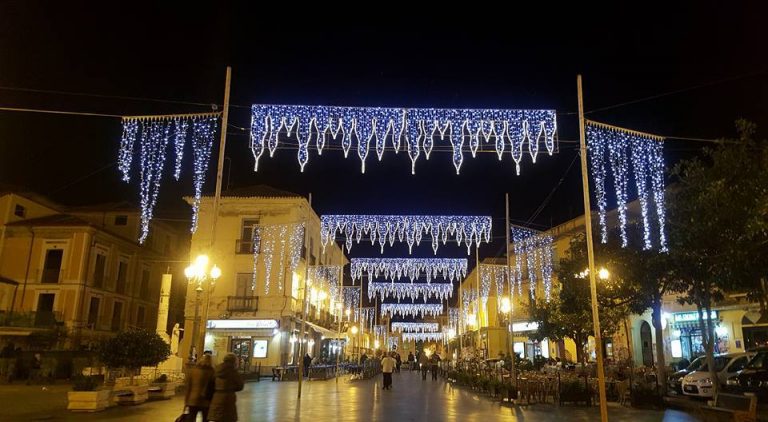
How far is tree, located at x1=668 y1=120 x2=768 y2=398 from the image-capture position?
475 inches

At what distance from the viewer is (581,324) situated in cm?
2353

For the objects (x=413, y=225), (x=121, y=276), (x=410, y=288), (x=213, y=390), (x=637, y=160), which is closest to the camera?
(x=213, y=390)

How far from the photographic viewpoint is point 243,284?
3562 cm

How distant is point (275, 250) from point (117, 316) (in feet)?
39.1

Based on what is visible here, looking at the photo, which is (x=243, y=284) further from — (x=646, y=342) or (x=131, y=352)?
(x=646, y=342)

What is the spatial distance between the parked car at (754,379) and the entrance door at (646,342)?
1503 centimetres

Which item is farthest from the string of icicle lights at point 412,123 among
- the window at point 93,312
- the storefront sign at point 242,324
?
the window at point 93,312

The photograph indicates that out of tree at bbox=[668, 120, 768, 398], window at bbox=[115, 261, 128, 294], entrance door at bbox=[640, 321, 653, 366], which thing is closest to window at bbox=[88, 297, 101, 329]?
window at bbox=[115, 261, 128, 294]

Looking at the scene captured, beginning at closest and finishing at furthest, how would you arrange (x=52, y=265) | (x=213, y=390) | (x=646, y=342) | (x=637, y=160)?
(x=213, y=390) → (x=637, y=160) → (x=646, y=342) → (x=52, y=265)

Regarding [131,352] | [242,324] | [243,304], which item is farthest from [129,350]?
[243,304]

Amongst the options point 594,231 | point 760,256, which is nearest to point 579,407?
point 760,256

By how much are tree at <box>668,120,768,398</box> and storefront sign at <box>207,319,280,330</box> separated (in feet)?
82.1

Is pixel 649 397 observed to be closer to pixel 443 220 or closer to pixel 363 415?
pixel 363 415

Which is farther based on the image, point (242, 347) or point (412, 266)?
point (412, 266)
